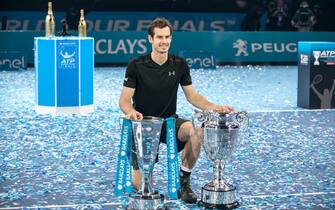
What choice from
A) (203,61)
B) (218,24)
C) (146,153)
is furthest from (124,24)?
(146,153)

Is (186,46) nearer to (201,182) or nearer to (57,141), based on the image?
(57,141)

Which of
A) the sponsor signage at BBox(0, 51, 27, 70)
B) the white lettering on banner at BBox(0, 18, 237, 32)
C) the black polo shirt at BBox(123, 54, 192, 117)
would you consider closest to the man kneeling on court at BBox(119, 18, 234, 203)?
the black polo shirt at BBox(123, 54, 192, 117)

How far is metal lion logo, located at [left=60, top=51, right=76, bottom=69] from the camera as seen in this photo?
10.2m

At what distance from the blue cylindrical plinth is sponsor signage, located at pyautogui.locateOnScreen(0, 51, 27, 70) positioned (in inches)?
314

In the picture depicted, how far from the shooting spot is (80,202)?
5.52 metres

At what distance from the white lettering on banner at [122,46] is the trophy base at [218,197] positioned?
1444 centimetres

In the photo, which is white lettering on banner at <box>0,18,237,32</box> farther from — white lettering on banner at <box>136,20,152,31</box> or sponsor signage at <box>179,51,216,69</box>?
sponsor signage at <box>179,51,216,69</box>

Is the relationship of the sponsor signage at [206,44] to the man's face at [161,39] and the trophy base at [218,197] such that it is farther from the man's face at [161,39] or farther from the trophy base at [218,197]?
the trophy base at [218,197]

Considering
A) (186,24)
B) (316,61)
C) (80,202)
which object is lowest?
(80,202)

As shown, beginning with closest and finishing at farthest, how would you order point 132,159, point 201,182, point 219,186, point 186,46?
point 219,186
point 132,159
point 201,182
point 186,46

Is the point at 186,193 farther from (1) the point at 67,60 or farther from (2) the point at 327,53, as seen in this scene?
(2) the point at 327,53

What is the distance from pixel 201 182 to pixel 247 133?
9.01 feet

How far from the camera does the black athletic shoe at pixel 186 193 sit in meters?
5.50

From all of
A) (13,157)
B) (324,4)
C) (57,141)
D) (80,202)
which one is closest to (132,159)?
(80,202)
